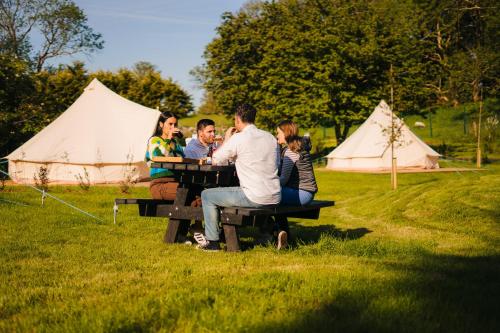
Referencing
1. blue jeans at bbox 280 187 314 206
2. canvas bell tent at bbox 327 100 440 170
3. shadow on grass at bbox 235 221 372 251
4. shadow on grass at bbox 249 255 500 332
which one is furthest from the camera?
canvas bell tent at bbox 327 100 440 170

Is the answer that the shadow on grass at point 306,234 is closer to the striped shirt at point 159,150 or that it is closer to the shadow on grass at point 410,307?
the striped shirt at point 159,150

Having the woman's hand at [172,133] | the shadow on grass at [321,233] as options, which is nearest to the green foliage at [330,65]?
the shadow on grass at [321,233]

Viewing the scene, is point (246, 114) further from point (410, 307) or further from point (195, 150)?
point (410, 307)

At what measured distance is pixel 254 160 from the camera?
664 cm

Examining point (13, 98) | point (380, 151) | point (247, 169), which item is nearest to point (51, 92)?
point (13, 98)

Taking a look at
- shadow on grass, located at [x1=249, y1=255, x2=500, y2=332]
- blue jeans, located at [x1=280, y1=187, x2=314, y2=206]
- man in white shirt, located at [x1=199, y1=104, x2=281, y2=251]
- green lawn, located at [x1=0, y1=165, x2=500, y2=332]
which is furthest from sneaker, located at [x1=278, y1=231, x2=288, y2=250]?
shadow on grass, located at [x1=249, y1=255, x2=500, y2=332]

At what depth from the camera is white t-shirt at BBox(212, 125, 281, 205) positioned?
21.8ft

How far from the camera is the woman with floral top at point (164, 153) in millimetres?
8141

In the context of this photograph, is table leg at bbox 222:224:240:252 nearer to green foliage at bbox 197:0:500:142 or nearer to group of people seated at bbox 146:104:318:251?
group of people seated at bbox 146:104:318:251

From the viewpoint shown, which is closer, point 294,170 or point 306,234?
point 294,170

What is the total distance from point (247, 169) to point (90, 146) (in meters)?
16.6

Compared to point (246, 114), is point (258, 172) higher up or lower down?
lower down

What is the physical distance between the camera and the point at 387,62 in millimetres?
34656

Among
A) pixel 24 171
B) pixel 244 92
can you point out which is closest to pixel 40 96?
pixel 24 171
